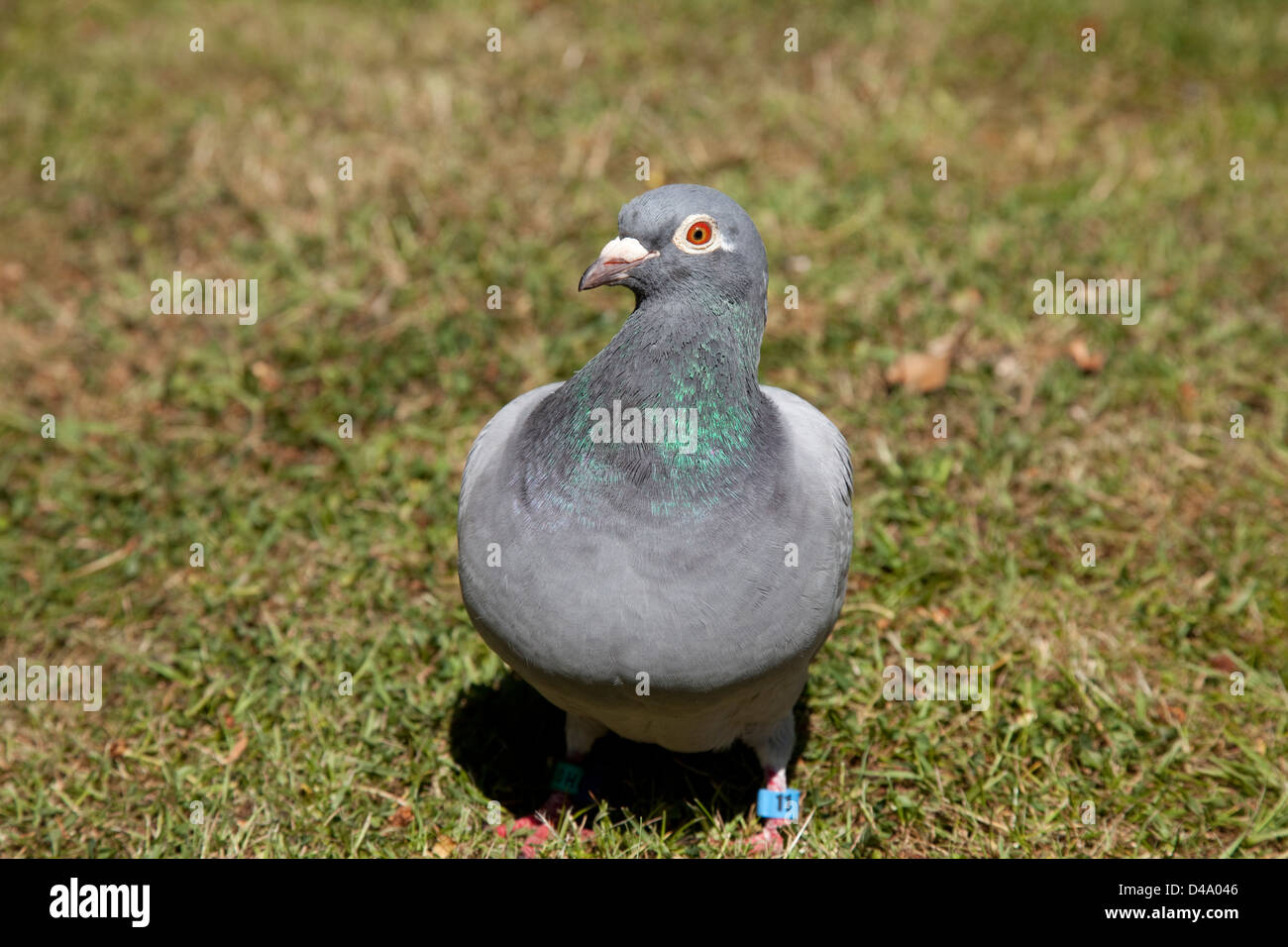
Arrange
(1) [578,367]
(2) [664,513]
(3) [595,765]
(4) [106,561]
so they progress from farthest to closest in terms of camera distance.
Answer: (1) [578,367] → (4) [106,561] → (3) [595,765] → (2) [664,513]

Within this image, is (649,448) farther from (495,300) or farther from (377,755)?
A: (495,300)

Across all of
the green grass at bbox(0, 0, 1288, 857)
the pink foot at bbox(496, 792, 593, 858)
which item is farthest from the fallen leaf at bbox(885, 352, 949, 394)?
the pink foot at bbox(496, 792, 593, 858)

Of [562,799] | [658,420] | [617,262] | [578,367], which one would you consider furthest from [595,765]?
[578,367]

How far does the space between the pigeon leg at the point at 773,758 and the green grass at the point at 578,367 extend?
0.08 m

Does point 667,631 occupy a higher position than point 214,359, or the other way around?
point 214,359

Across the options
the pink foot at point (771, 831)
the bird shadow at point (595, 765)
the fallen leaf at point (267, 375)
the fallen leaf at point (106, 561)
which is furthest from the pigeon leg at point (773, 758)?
the fallen leaf at point (267, 375)

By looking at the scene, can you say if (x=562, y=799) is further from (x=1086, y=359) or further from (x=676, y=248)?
(x=1086, y=359)

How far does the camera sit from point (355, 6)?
7.14 meters

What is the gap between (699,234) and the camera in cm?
276

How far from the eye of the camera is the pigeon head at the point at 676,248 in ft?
9.04

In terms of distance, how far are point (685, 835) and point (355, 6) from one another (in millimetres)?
5734

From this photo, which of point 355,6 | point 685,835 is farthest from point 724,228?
point 355,6

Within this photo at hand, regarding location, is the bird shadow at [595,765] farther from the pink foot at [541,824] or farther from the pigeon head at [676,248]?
the pigeon head at [676,248]

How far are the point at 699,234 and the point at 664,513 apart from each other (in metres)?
0.67
